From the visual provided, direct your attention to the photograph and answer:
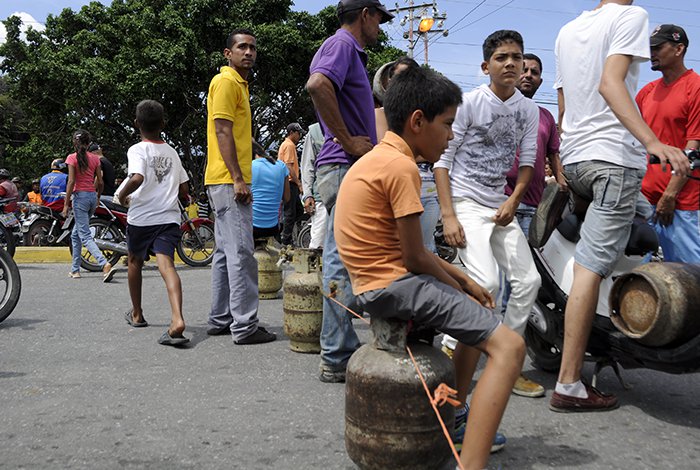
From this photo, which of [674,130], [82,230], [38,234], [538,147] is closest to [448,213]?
[538,147]

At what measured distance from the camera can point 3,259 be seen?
5.66 metres

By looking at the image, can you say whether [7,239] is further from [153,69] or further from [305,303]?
[153,69]

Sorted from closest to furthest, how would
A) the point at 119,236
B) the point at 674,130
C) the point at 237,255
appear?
the point at 674,130, the point at 237,255, the point at 119,236

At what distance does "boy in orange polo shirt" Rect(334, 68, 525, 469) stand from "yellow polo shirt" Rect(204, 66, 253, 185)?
2575 mm

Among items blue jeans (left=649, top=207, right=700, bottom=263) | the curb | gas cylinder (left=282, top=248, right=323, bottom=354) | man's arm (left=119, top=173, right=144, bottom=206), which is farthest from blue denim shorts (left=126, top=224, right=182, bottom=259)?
the curb

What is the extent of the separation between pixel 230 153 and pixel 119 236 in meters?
6.03

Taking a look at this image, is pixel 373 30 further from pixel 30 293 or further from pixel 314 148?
pixel 30 293

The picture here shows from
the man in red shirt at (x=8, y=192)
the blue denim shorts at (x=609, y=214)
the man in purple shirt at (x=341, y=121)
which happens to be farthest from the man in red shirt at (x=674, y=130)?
the man in red shirt at (x=8, y=192)

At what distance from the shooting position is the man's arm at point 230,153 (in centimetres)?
502

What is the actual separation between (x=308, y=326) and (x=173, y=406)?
138cm

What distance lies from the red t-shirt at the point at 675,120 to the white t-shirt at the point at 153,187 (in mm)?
3522

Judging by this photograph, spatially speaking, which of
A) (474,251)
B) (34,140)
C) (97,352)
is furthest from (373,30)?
(34,140)

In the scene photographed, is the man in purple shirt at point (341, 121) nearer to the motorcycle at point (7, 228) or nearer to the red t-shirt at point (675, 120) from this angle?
the red t-shirt at point (675, 120)

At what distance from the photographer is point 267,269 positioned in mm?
7316
